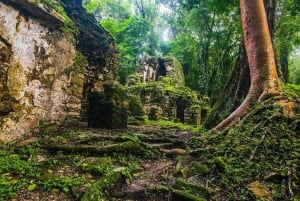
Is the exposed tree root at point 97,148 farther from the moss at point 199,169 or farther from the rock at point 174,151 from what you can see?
the moss at point 199,169

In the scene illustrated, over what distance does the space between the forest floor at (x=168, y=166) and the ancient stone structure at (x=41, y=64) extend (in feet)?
2.23

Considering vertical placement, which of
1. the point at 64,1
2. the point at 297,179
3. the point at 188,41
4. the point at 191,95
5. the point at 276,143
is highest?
the point at 188,41

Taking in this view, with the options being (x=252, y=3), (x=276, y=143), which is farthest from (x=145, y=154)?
(x=252, y=3)

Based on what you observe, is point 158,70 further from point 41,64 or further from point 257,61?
point 41,64

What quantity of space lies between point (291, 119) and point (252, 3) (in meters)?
3.13

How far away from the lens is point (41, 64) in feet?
19.1

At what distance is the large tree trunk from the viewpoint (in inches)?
213

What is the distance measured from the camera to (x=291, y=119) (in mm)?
4309

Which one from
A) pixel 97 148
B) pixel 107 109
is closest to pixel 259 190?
pixel 97 148

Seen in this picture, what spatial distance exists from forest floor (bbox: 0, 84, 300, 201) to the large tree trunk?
419mm

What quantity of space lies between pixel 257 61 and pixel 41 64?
4722mm

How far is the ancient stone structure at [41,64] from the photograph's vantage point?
4.91 meters

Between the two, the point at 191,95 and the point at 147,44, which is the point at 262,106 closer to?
the point at 191,95

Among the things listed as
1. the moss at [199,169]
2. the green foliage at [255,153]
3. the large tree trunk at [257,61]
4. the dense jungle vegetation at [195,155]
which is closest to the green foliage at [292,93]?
the dense jungle vegetation at [195,155]
